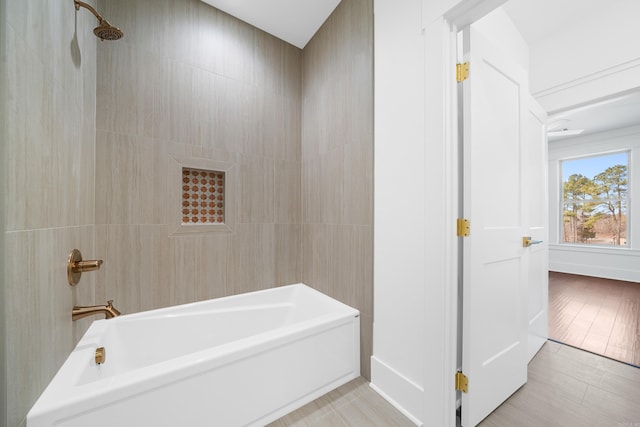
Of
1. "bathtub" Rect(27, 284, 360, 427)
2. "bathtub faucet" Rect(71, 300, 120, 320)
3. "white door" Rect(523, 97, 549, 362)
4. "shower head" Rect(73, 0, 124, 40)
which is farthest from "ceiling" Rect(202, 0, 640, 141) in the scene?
"bathtub" Rect(27, 284, 360, 427)

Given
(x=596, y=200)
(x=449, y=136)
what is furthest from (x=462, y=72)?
(x=596, y=200)

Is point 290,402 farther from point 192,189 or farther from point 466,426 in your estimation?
point 192,189

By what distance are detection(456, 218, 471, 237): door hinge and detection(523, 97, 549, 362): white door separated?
101 cm

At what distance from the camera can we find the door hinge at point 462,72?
1.22 m

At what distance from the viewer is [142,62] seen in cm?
164

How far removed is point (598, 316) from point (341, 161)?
11.3ft

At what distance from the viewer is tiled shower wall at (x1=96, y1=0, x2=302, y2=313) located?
61.5 inches

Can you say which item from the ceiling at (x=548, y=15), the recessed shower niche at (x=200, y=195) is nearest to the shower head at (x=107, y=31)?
the recessed shower niche at (x=200, y=195)

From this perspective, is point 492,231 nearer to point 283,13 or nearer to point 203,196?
point 203,196

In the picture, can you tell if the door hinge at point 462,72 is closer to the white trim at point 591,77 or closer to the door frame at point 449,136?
the door frame at point 449,136

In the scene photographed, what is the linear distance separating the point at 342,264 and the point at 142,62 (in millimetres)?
2022

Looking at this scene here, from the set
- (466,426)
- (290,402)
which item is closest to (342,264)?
(290,402)

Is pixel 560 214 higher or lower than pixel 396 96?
lower

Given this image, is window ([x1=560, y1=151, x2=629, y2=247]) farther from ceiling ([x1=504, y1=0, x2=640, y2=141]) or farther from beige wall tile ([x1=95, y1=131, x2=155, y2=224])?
beige wall tile ([x1=95, y1=131, x2=155, y2=224])
